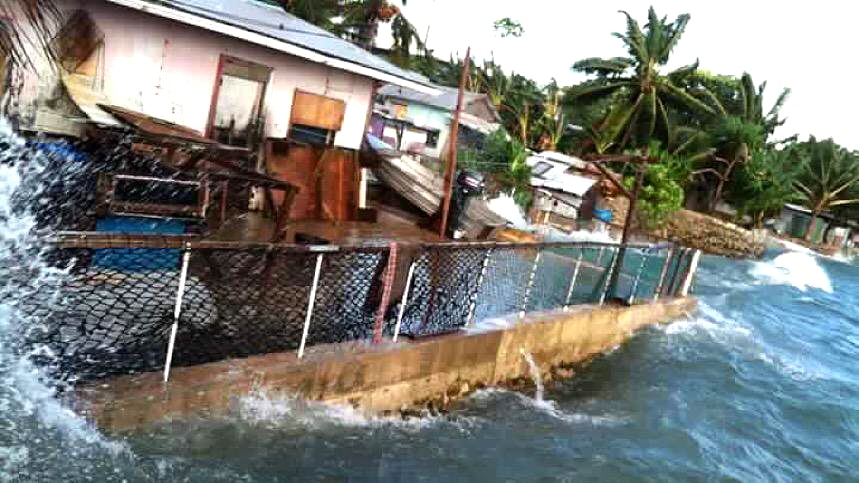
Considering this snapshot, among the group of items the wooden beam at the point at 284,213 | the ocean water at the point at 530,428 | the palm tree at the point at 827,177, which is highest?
the palm tree at the point at 827,177

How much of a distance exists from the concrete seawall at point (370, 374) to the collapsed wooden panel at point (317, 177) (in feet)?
17.6

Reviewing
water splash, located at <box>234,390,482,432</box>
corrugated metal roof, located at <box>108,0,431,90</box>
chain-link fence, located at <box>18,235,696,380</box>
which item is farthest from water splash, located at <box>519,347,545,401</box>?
corrugated metal roof, located at <box>108,0,431,90</box>

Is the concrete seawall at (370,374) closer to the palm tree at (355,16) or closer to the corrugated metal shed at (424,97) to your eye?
the palm tree at (355,16)

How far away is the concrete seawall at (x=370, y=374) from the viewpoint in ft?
14.6

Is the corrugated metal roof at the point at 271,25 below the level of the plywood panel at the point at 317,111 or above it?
above

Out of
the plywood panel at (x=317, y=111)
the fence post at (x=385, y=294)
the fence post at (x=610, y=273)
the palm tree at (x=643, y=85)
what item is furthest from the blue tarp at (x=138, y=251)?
the palm tree at (x=643, y=85)

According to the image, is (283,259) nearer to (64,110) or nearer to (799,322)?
(64,110)

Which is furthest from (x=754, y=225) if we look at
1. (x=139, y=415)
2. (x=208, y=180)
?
(x=139, y=415)

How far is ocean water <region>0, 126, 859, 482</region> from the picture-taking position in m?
4.19

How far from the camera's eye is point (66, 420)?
13.6ft

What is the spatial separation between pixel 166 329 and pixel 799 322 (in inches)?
796

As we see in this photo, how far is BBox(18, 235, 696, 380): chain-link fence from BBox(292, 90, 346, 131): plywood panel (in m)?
5.85

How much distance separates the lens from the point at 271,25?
11359mm

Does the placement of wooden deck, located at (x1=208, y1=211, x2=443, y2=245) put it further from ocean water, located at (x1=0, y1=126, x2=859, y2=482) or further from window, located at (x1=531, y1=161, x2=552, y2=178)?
window, located at (x1=531, y1=161, x2=552, y2=178)
